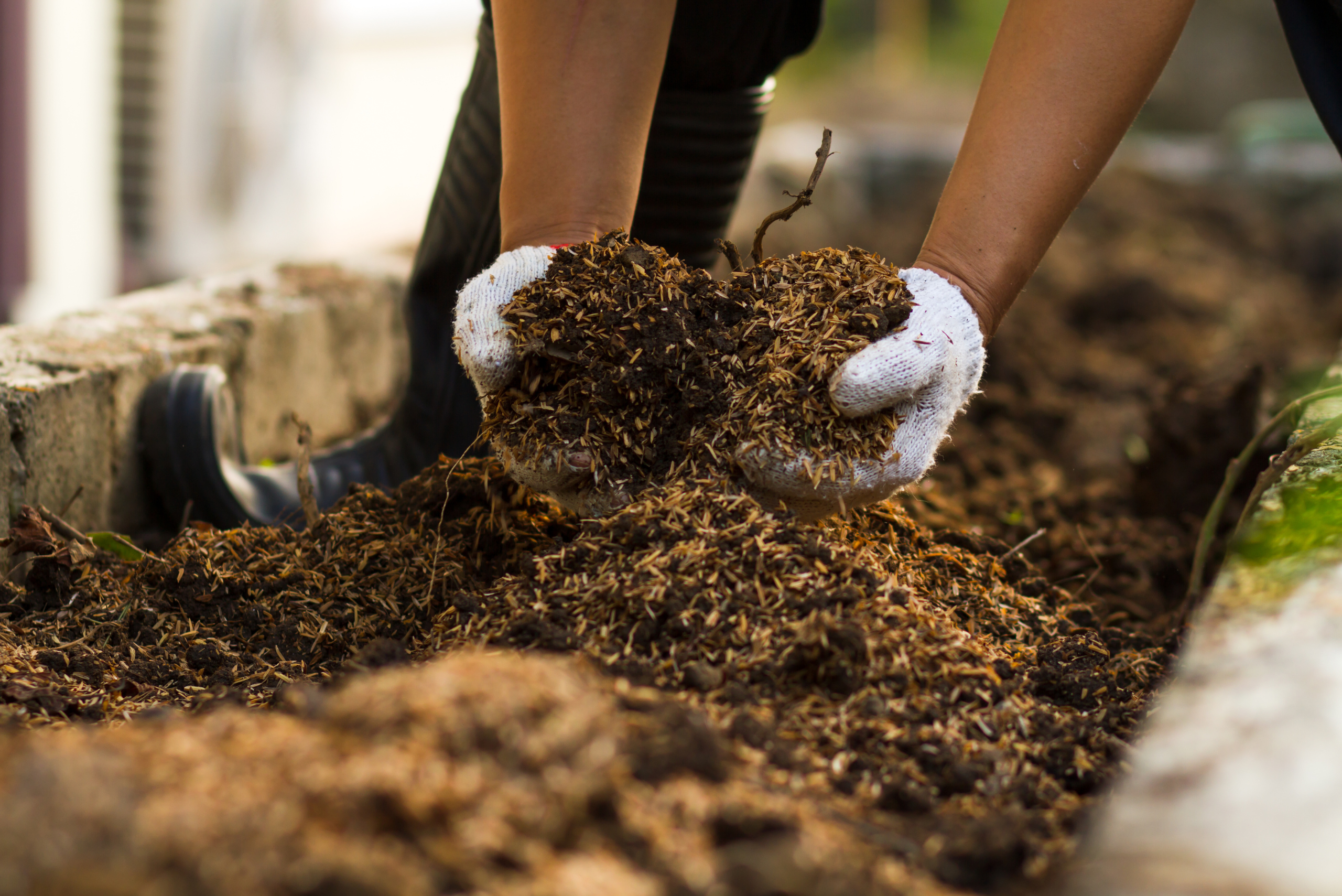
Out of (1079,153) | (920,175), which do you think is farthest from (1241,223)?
(1079,153)

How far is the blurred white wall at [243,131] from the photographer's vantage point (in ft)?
16.8

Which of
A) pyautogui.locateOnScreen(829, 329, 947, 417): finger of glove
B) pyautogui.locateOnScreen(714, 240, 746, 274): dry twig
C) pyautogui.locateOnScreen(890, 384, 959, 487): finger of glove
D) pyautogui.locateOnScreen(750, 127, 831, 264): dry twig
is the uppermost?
pyautogui.locateOnScreen(750, 127, 831, 264): dry twig

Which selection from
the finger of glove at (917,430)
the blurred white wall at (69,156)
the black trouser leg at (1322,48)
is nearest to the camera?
the finger of glove at (917,430)

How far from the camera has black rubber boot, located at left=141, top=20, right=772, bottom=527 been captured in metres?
2.15

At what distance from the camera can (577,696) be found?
90 cm

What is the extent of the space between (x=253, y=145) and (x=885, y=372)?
6.50 meters

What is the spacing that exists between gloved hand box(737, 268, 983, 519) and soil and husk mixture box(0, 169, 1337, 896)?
0.06 m

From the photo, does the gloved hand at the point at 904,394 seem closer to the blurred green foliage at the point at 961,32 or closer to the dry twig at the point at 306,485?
the dry twig at the point at 306,485

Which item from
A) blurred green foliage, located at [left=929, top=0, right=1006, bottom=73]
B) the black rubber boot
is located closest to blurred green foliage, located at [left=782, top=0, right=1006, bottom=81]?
blurred green foliage, located at [left=929, top=0, right=1006, bottom=73]

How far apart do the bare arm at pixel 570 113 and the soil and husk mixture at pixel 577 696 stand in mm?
428

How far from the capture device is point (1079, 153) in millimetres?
1553

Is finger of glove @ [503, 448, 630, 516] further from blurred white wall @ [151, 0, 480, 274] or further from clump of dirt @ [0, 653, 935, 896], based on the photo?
blurred white wall @ [151, 0, 480, 274]

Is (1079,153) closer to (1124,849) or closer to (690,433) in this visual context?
(690,433)

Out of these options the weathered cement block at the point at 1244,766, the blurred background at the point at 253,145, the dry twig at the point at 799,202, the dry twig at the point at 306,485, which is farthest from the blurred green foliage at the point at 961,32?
the weathered cement block at the point at 1244,766
